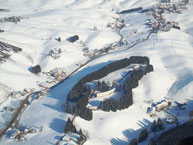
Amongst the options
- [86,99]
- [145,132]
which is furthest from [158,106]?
[86,99]

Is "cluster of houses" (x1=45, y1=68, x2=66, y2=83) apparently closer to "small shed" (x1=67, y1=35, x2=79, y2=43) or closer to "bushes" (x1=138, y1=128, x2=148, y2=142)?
"small shed" (x1=67, y1=35, x2=79, y2=43)

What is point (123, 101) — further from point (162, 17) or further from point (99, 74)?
point (162, 17)

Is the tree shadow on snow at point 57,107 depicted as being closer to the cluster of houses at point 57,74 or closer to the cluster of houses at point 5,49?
the cluster of houses at point 57,74

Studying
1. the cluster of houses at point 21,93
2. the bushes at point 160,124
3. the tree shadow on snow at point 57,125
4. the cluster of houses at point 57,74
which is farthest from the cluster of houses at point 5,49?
the bushes at point 160,124

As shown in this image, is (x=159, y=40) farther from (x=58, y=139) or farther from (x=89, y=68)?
(x=58, y=139)

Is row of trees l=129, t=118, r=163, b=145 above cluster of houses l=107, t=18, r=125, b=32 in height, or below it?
below

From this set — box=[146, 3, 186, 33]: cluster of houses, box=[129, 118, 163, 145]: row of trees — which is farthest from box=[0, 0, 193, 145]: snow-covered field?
box=[146, 3, 186, 33]: cluster of houses

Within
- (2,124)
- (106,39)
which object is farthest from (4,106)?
(106,39)
